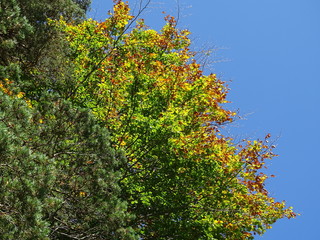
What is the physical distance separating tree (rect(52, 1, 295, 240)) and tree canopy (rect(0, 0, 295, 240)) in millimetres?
42

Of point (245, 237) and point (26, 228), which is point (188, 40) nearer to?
point (245, 237)

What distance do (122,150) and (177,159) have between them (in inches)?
72.8

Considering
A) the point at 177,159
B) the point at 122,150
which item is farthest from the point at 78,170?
the point at 177,159

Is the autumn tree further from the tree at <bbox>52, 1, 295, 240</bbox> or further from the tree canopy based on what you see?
the tree at <bbox>52, 1, 295, 240</bbox>

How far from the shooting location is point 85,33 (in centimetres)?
1305

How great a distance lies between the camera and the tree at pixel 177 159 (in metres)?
10.2

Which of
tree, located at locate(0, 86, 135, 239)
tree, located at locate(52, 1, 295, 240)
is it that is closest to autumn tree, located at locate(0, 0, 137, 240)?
tree, located at locate(0, 86, 135, 239)

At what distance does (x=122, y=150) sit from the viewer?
30.2 feet

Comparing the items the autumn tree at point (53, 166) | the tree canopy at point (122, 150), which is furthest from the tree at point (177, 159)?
the autumn tree at point (53, 166)

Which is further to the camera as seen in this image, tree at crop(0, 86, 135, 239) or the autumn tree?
tree at crop(0, 86, 135, 239)

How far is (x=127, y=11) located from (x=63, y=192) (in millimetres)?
8076

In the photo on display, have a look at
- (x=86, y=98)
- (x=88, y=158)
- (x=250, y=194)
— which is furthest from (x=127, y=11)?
(x=250, y=194)

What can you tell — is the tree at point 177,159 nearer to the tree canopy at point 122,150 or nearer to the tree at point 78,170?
the tree canopy at point 122,150

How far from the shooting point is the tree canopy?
6430 millimetres
